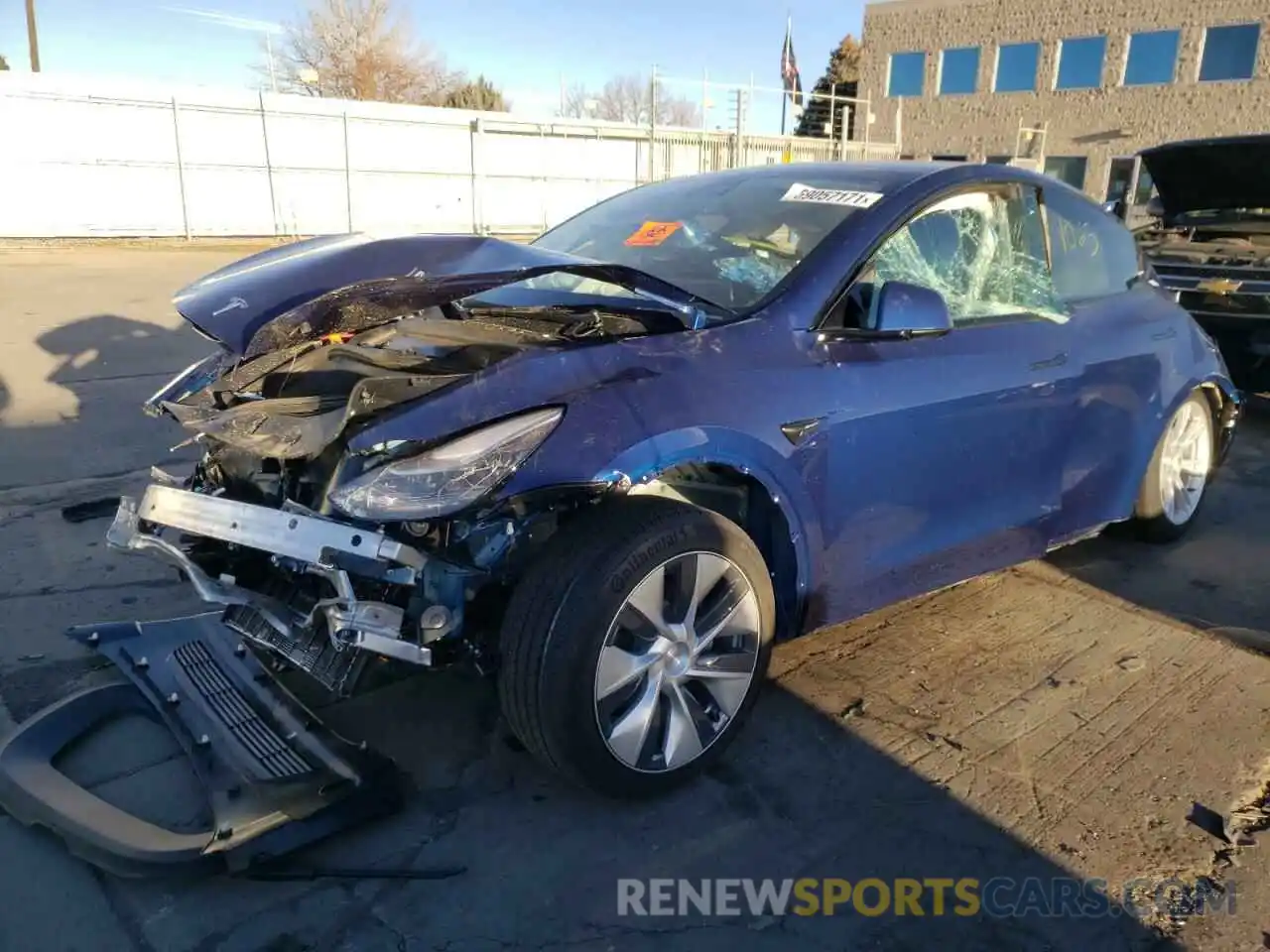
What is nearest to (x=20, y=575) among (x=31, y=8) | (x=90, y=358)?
(x=90, y=358)

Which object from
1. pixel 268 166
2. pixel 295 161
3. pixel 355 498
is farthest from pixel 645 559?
pixel 295 161

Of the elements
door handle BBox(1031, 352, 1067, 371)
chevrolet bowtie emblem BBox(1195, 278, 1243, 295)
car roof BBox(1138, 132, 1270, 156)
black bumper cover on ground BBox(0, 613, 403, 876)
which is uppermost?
car roof BBox(1138, 132, 1270, 156)

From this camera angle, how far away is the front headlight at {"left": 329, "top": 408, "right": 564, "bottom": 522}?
2242 mm

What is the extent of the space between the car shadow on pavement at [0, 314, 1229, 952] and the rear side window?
84.1 inches

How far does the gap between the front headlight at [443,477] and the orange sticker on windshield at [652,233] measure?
5.07ft

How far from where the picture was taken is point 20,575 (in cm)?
402

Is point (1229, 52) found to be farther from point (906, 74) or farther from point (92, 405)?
point (92, 405)

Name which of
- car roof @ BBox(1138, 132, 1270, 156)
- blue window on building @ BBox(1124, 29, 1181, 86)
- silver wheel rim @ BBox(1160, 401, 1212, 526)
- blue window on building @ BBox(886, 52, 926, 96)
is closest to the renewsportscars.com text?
silver wheel rim @ BBox(1160, 401, 1212, 526)

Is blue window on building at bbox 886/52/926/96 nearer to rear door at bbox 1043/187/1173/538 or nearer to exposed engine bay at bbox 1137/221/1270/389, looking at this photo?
exposed engine bay at bbox 1137/221/1270/389

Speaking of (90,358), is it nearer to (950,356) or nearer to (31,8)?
(950,356)

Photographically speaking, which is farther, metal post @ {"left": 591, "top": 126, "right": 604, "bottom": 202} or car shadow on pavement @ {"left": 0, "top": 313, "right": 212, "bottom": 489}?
metal post @ {"left": 591, "top": 126, "right": 604, "bottom": 202}

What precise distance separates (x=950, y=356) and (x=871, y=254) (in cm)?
45

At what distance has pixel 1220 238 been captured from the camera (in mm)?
8031

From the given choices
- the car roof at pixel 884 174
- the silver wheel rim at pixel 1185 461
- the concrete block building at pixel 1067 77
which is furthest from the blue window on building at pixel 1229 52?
the car roof at pixel 884 174
